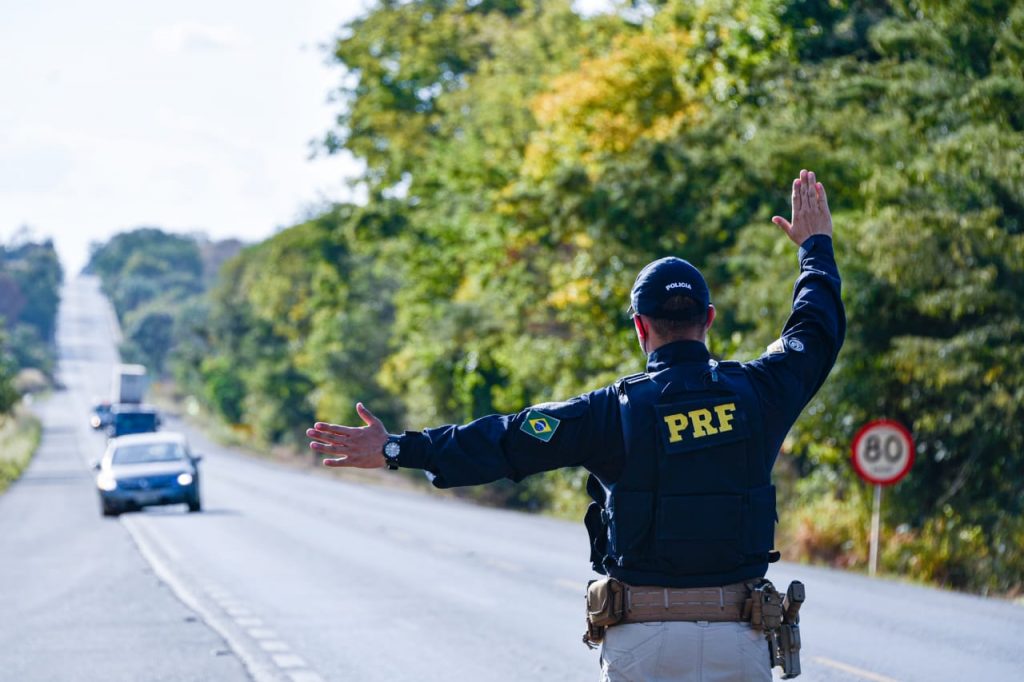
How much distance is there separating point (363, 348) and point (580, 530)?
3629 centimetres

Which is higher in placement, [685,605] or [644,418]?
[644,418]

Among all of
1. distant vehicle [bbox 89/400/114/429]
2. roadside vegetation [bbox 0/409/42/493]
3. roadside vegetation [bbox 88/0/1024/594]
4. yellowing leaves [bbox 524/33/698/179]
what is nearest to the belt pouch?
roadside vegetation [bbox 88/0/1024/594]

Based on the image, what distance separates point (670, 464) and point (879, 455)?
51.7 ft

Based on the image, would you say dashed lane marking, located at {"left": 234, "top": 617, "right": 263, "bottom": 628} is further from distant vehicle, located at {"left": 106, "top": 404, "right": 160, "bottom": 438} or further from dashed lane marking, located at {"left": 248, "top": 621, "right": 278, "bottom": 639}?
distant vehicle, located at {"left": 106, "top": 404, "right": 160, "bottom": 438}

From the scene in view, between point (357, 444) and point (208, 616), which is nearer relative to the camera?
point (357, 444)

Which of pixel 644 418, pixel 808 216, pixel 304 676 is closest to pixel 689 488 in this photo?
pixel 644 418

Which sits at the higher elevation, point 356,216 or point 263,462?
point 356,216

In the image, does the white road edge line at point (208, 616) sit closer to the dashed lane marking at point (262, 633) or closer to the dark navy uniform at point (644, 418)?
the dashed lane marking at point (262, 633)

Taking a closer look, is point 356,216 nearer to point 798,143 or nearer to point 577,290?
point 577,290

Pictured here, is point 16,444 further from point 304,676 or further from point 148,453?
point 304,676

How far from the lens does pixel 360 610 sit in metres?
14.1

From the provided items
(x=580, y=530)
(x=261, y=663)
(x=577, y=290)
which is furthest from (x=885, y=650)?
(x=577, y=290)

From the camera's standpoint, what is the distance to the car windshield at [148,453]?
30.6 metres

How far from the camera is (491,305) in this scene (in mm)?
38781
